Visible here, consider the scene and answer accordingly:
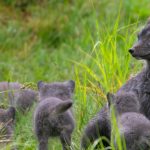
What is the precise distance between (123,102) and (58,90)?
136 cm

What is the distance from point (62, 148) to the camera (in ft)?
29.8

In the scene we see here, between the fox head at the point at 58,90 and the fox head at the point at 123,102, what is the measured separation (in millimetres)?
1187

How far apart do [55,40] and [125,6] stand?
1.44m

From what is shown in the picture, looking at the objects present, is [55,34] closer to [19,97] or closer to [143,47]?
[19,97]

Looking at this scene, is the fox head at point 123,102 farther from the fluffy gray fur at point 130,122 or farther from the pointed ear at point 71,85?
the pointed ear at point 71,85

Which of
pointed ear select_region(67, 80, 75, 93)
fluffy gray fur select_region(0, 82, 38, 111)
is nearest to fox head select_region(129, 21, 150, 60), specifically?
pointed ear select_region(67, 80, 75, 93)

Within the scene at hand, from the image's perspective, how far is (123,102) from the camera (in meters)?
8.50

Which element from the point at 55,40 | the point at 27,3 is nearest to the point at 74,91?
the point at 55,40

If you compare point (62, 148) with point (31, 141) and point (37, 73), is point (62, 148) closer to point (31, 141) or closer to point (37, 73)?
point (31, 141)

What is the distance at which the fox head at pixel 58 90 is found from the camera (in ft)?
31.6

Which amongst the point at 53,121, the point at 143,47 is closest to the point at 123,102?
the point at 53,121

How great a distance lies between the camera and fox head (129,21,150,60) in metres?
9.20

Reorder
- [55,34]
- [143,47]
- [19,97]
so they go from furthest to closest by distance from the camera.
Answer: [55,34]
[19,97]
[143,47]

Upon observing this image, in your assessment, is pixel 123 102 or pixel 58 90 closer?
pixel 123 102
